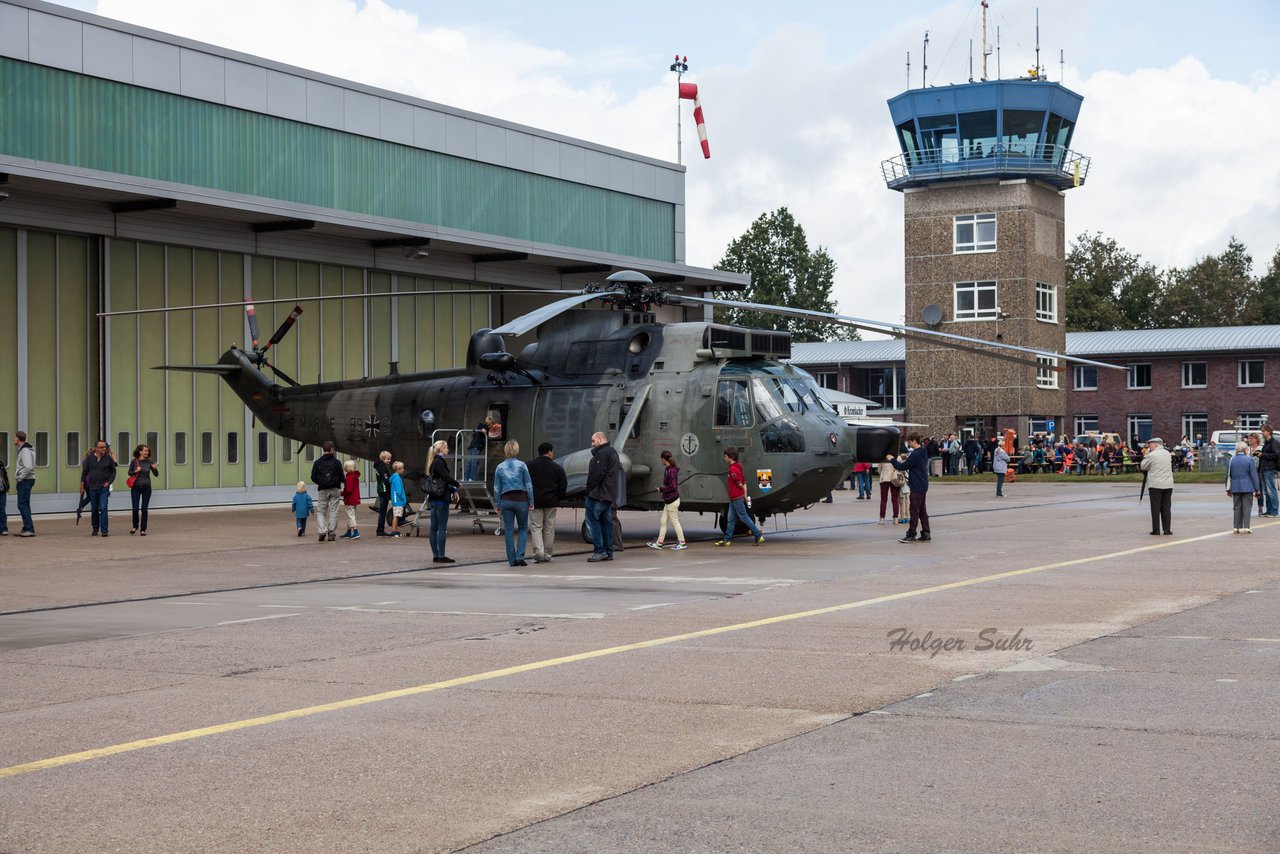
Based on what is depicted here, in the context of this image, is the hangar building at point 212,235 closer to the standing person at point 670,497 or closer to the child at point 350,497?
the child at point 350,497

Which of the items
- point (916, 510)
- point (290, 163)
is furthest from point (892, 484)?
point (290, 163)

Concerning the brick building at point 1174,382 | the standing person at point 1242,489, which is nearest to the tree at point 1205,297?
the brick building at point 1174,382

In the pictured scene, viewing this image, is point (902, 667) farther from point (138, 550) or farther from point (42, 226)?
point (42, 226)

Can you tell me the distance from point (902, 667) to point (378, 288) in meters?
31.0

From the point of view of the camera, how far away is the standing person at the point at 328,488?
2311 cm

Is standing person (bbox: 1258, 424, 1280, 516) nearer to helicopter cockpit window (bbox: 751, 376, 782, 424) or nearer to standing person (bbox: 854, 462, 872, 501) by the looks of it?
helicopter cockpit window (bbox: 751, 376, 782, 424)

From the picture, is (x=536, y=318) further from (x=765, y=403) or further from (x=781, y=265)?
(x=781, y=265)

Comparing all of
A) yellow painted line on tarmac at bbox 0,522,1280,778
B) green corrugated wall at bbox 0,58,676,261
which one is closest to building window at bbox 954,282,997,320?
green corrugated wall at bbox 0,58,676,261

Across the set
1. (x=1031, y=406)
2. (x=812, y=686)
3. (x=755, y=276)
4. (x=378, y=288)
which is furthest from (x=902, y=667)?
(x=755, y=276)

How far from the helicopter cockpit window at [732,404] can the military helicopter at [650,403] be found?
15 mm

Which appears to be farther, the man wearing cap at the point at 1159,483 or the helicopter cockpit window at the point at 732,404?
the man wearing cap at the point at 1159,483

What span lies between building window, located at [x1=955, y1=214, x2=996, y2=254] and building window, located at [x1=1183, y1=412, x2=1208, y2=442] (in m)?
20.4

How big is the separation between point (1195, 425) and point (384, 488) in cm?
6000

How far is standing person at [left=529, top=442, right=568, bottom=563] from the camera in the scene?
19172mm
